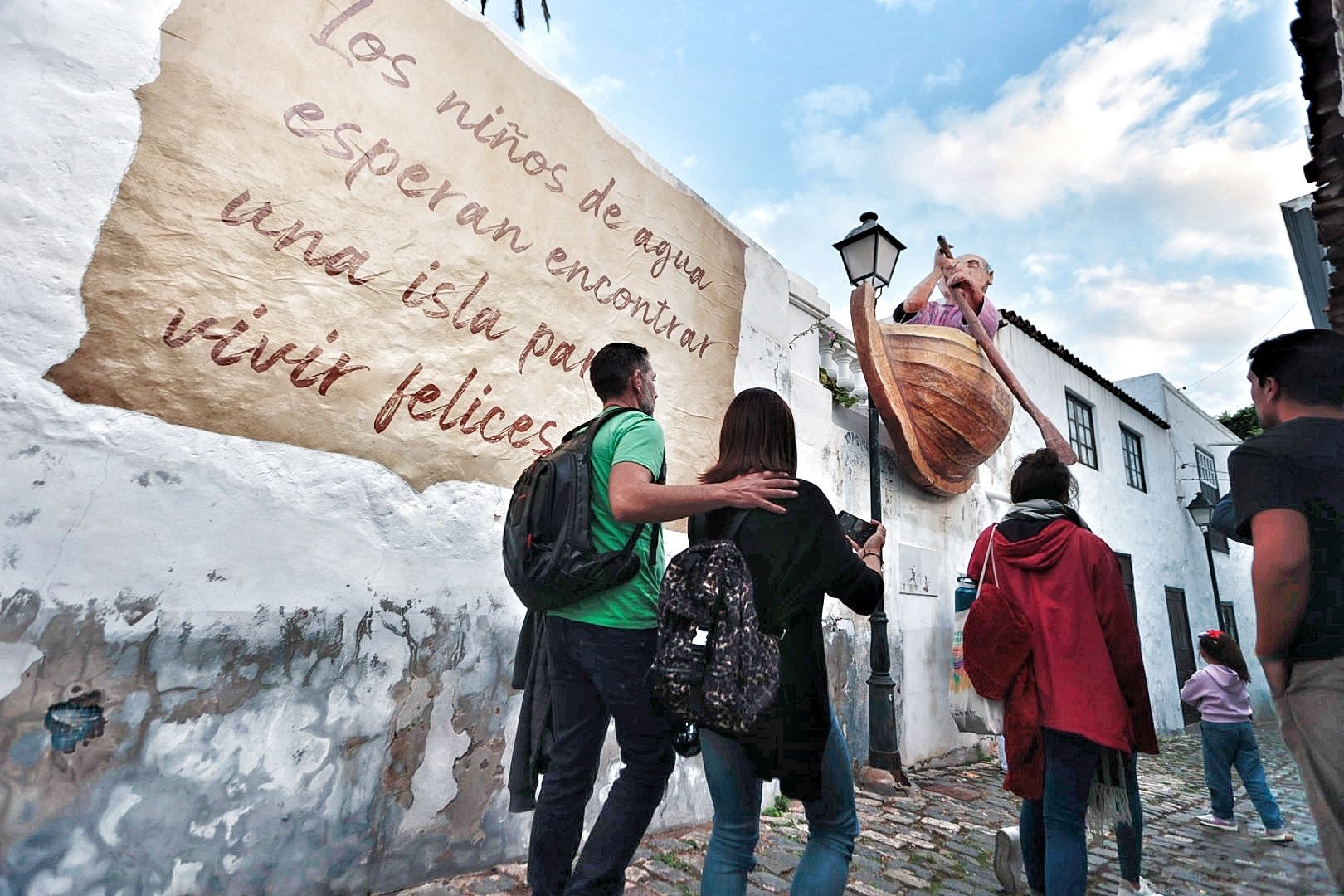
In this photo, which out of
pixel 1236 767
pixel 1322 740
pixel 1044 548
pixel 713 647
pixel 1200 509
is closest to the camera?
pixel 1322 740

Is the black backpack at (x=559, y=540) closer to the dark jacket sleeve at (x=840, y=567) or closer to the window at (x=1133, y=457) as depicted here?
the dark jacket sleeve at (x=840, y=567)

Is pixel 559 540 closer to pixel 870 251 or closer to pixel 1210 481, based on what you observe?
pixel 870 251

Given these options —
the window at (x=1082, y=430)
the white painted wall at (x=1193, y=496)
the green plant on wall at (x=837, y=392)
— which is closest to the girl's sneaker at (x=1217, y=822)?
the green plant on wall at (x=837, y=392)

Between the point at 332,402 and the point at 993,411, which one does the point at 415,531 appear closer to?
the point at 332,402

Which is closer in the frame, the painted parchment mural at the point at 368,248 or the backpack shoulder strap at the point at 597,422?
the backpack shoulder strap at the point at 597,422

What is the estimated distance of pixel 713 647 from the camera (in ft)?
5.23

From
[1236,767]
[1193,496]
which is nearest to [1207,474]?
[1193,496]

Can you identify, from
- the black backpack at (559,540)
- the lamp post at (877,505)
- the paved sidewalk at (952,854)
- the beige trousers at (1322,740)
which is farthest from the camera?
the lamp post at (877,505)

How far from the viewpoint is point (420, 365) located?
297cm

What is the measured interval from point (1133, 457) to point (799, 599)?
1281cm

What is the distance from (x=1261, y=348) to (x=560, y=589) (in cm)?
202

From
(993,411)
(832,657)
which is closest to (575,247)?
(832,657)

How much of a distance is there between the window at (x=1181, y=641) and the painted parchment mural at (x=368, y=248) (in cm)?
1136

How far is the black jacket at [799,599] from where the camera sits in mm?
1590
